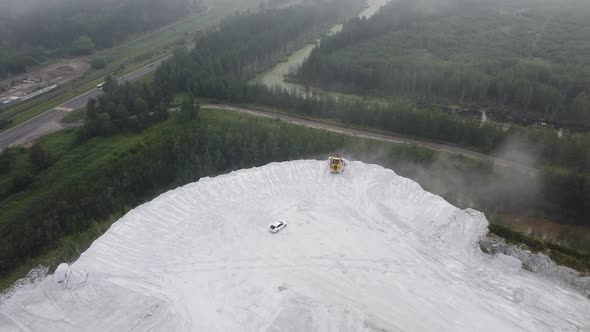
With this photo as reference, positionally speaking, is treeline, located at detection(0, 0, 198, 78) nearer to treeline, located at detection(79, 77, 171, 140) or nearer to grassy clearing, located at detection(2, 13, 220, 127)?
grassy clearing, located at detection(2, 13, 220, 127)

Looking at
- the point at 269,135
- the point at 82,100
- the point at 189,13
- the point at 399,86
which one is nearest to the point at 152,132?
the point at 269,135

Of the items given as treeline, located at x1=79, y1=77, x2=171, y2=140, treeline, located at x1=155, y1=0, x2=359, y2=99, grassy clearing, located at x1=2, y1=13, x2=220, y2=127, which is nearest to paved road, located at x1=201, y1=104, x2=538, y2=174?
treeline, located at x1=155, y1=0, x2=359, y2=99

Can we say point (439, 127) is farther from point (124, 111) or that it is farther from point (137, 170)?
point (124, 111)

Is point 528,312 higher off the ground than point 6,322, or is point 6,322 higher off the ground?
point 6,322

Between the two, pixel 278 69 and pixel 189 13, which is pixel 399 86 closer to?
pixel 278 69

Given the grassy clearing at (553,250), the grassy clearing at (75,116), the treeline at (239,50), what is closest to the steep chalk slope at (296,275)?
the grassy clearing at (553,250)

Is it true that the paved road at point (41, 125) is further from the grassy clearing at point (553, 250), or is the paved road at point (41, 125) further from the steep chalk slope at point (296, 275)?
the grassy clearing at point (553, 250)
